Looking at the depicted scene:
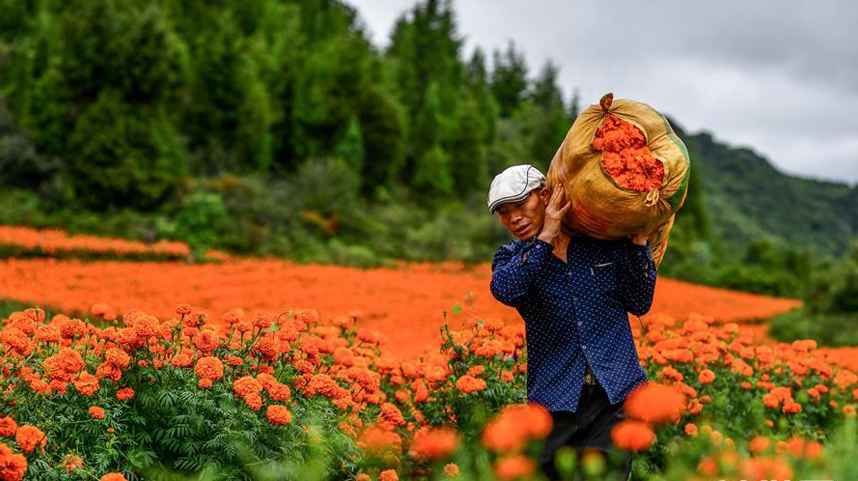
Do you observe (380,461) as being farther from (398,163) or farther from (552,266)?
(398,163)

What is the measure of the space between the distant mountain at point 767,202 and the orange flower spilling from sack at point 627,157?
51.3 meters

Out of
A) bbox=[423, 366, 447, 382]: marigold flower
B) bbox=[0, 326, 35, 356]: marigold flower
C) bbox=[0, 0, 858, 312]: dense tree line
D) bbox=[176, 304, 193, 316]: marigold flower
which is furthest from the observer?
bbox=[0, 0, 858, 312]: dense tree line

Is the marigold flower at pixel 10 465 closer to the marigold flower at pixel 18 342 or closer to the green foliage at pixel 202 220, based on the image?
the marigold flower at pixel 18 342

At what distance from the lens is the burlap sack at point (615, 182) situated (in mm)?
2482

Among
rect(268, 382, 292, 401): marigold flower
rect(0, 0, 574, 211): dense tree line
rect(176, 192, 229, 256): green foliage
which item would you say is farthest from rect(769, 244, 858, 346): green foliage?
rect(0, 0, 574, 211): dense tree line

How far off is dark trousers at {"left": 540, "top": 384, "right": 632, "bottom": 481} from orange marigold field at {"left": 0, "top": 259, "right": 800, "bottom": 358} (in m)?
3.65

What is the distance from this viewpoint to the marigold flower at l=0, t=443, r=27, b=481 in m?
2.20

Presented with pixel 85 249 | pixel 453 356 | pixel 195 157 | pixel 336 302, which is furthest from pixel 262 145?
pixel 453 356

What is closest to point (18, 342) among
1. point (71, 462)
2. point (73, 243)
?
point (71, 462)

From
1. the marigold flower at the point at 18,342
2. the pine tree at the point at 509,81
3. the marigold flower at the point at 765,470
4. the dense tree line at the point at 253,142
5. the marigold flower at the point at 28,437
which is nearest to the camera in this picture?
the marigold flower at the point at 765,470

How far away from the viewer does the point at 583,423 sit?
2.61 meters

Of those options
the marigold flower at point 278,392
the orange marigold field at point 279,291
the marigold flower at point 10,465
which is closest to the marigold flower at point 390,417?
the marigold flower at point 278,392

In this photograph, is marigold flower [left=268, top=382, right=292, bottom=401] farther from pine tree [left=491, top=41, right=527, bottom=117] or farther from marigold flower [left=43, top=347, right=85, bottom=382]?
pine tree [left=491, top=41, right=527, bottom=117]

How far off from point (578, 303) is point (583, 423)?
43 centimetres
